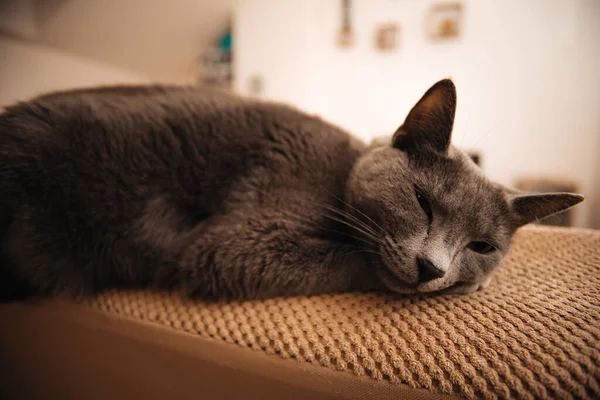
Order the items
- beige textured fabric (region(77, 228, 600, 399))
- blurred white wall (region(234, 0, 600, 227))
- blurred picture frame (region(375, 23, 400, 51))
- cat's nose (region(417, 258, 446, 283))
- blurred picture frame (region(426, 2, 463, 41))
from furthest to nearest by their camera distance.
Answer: blurred picture frame (region(375, 23, 400, 51)) < blurred picture frame (region(426, 2, 463, 41)) < blurred white wall (region(234, 0, 600, 227)) < cat's nose (region(417, 258, 446, 283)) < beige textured fabric (region(77, 228, 600, 399))

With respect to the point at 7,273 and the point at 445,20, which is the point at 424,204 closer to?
the point at 7,273

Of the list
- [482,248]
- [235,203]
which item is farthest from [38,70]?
[482,248]

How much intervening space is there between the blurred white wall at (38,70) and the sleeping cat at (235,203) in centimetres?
140

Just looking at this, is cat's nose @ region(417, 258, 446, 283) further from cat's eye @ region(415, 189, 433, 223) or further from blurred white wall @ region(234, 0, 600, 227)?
blurred white wall @ region(234, 0, 600, 227)

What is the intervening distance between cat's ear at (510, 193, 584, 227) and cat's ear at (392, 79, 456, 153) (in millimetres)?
195

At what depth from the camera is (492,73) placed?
259 cm

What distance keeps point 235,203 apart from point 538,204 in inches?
26.3

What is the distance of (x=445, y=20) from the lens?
8.59ft

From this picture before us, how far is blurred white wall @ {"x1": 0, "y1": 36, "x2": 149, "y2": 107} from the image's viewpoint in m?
2.05

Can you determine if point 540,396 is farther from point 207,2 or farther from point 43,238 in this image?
point 207,2

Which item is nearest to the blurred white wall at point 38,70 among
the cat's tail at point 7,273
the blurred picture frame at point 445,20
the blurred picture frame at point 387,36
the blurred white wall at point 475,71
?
the blurred white wall at point 475,71

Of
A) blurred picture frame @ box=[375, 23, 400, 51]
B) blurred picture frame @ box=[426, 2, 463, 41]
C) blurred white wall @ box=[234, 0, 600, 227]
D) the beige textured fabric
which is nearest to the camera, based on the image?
the beige textured fabric

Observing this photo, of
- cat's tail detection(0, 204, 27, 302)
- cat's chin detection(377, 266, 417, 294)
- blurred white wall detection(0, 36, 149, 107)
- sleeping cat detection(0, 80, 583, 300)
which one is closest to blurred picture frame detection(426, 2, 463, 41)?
sleeping cat detection(0, 80, 583, 300)

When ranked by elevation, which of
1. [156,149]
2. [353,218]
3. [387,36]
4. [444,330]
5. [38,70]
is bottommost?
[444,330]
